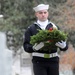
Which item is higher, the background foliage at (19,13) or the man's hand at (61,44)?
the background foliage at (19,13)

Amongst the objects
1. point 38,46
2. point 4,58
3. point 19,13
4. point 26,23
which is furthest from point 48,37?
point 19,13

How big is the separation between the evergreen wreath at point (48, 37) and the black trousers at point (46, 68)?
265mm

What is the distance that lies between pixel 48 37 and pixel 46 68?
47 cm

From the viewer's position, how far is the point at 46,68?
6.54m

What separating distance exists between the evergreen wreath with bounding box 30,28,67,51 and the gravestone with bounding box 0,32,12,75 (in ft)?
6.34

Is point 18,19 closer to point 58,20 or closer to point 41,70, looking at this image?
point 58,20

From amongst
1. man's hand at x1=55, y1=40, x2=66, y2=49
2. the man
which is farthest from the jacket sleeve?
man's hand at x1=55, y1=40, x2=66, y2=49

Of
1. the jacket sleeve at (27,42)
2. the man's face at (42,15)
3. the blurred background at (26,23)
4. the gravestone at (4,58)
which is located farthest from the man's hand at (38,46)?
the blurred background at (26,23)

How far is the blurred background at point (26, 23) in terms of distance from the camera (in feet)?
56.7

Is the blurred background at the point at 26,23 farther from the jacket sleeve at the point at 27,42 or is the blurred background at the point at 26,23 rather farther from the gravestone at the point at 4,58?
the gravestone at the point at 4,58

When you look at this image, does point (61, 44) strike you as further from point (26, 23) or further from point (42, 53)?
point (26, 23)

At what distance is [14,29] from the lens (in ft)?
71.3

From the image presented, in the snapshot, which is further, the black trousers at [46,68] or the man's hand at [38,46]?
the black trousers at [46,68]

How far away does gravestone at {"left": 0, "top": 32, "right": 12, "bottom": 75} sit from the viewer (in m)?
4.27
